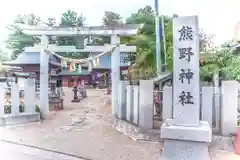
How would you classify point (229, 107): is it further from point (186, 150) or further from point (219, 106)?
point (186, 150)

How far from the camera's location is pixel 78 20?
233 inches

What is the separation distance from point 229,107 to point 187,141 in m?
1.11


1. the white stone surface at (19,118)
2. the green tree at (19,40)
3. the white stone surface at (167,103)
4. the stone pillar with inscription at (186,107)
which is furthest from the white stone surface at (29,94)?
the stone pillar with inscription at (186,107)

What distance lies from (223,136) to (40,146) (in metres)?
2.12

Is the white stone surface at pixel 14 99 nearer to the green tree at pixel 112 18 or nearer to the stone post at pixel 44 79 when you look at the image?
the stone post at pixel 44 79

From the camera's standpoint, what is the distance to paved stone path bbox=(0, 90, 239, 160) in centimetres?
295

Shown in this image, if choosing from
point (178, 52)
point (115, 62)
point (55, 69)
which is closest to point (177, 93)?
point (178, 52)

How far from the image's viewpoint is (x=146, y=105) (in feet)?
11.8

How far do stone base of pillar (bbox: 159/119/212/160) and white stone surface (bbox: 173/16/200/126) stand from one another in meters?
0.08

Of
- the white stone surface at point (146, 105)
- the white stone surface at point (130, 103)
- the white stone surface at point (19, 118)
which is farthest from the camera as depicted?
the white stone surface at point (19, 118)

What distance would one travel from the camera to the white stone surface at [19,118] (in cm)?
450

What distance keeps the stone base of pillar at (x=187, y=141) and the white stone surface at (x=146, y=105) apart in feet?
3.85

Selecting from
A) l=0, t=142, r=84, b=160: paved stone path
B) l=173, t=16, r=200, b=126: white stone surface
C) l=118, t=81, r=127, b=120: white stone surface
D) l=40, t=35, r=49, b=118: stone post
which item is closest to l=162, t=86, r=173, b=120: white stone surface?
l=173, t=16, r=200, b=126: white stone surface

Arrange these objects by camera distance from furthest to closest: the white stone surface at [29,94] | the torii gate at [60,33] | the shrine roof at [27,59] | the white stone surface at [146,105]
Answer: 1. the shrine roof at [27,59]
2. the torii gate at [60,33]
3. the white stone surface at [29,94]
4. the white stone surface at [146,105]
